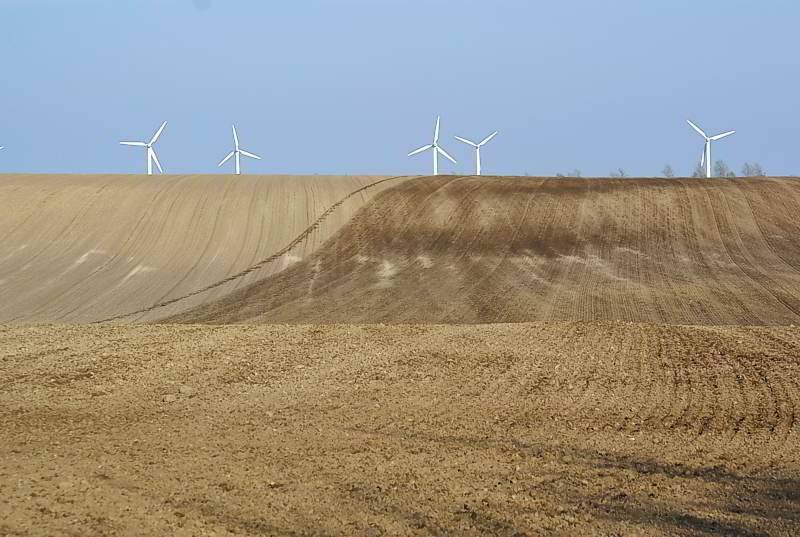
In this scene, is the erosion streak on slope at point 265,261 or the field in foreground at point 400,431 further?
the erosion streak on slope at point 265,261

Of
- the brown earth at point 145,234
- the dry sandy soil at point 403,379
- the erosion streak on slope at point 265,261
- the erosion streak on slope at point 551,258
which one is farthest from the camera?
the brown earth at point 145,234

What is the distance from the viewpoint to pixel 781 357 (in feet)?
52.7

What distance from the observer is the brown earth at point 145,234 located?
28625 millimetres

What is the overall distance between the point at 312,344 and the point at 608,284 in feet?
43.8

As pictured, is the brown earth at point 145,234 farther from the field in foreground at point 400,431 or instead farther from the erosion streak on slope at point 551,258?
the field in foreground at point 400,431

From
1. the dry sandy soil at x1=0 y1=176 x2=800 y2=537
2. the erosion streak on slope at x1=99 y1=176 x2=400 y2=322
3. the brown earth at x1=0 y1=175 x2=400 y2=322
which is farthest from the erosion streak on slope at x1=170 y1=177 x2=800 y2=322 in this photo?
the brown earth at x1=0 y1=175 x2=400 y2=322

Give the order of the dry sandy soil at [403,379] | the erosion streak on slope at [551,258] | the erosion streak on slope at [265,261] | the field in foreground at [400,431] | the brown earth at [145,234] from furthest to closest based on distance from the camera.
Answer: the brown earth at [145,234] → the erosion streak on slope at [265,261] → the erosion streak on slope at [551,258] → the dry sandy soil at [403,379] → the field in foreground at [400,431]

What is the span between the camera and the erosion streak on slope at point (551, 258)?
80.3 ft

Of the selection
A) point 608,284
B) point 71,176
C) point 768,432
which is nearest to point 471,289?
point 608,284

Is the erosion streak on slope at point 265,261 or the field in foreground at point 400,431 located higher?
the erosion streak on slope at point 265,261

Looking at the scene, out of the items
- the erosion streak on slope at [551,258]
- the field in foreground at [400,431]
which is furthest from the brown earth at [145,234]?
the field in foreground at [400,431]

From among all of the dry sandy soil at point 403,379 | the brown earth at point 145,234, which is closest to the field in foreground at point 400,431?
the dry sandy soil at point 403,379

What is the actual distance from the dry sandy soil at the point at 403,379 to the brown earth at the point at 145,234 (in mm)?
187

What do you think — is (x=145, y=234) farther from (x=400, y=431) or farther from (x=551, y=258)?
(x=400, y=431)
